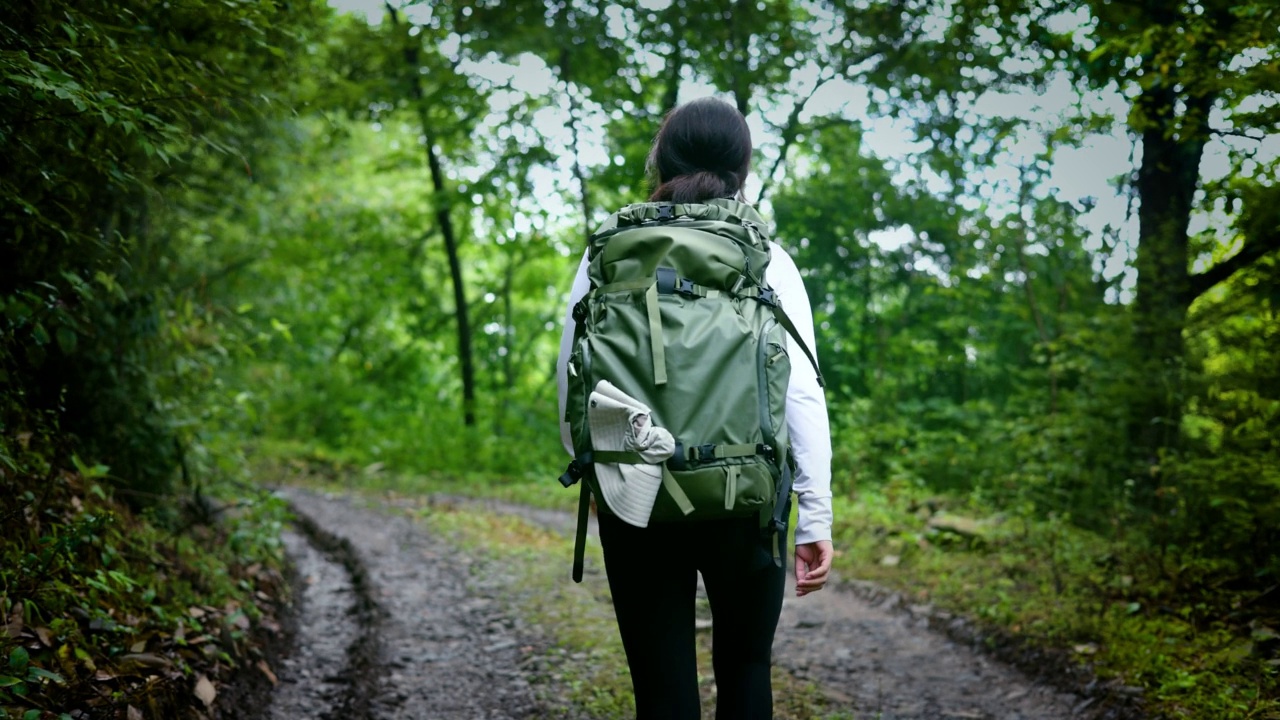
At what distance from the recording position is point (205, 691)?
10.8 ft

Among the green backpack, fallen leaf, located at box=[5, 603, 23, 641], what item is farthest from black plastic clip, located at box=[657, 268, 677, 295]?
fallen leaf, located at box=[5, 603, 23, 641]

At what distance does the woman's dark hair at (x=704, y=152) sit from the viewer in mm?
2090

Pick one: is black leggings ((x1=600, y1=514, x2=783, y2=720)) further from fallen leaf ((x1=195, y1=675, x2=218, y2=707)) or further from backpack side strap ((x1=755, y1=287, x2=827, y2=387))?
fallen leaf ((x1=195, y1=675, x2=218, y2=707))

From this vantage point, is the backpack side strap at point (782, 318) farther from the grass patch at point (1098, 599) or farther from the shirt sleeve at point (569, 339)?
the grass patch at point (1098, 599)

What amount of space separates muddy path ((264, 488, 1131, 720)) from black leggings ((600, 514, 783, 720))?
1961 mm

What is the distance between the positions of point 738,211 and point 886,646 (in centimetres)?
396

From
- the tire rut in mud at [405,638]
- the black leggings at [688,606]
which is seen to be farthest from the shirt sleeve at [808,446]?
the tire rut in mud at [405,638]

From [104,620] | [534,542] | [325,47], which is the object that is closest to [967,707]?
[104,620]

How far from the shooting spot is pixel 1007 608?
5152 mm

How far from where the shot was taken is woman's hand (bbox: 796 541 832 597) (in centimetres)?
193

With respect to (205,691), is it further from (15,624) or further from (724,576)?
(724,576)

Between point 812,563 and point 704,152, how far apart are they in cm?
100

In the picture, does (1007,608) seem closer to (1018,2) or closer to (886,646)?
(886,646)

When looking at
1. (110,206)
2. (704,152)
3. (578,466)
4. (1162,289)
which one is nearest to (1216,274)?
(1162,289)
